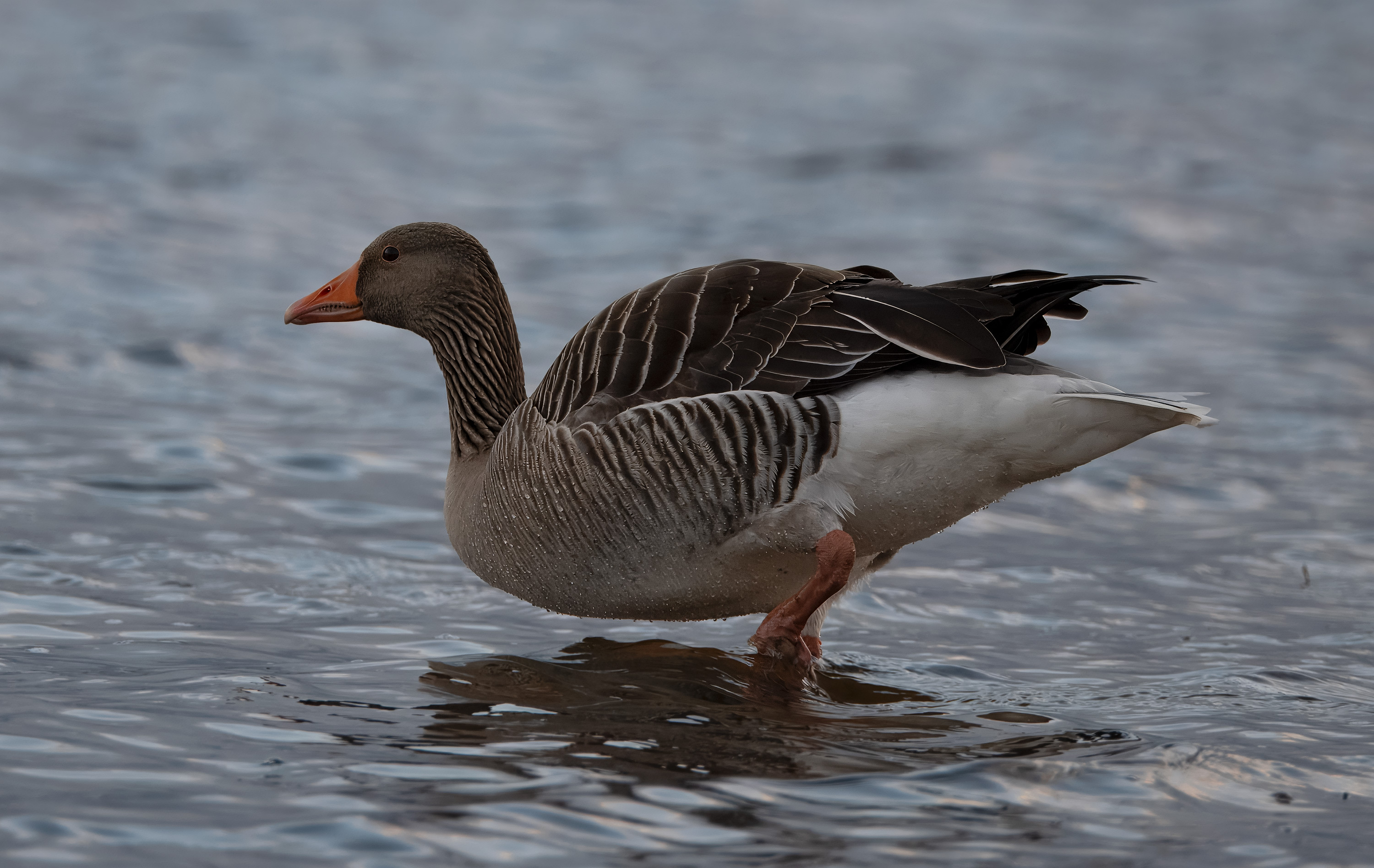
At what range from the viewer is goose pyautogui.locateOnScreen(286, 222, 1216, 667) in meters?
5.18

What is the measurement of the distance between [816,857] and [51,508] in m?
5.10

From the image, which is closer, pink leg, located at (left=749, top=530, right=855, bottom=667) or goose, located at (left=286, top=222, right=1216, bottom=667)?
goose, located at (left=286, top=222, right=1216, bottom=667)

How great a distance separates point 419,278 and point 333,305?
1.39ft

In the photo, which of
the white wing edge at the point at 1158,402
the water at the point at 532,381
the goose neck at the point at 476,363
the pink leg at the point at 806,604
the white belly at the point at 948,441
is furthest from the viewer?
the goose neck at the point at 476,363

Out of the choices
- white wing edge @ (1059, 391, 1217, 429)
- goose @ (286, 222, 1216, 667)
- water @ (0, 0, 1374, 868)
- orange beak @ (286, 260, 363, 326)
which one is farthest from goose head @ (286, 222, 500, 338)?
white wing edge @ (1059, 391, 1217, 429)

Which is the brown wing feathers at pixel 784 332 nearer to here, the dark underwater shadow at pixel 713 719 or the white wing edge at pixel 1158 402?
the white wing edge at pixel 1158 402

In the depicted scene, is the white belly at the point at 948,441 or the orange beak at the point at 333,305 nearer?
the white belly at the point at 948,441

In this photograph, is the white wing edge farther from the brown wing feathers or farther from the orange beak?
the orange beak

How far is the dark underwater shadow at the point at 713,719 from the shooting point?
183 inches

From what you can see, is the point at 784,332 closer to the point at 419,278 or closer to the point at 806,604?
the point at 806,604

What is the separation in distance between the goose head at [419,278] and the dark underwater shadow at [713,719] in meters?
1.57

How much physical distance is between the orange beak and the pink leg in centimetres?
230

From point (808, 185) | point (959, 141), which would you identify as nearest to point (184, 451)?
point (808, 185)

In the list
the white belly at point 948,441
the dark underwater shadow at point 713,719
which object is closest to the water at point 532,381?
the dark underwater shadow at point 713,719
